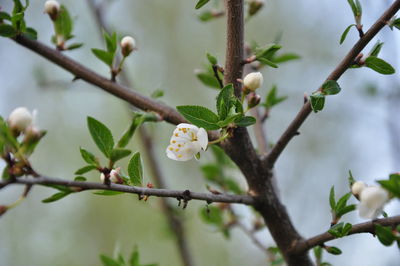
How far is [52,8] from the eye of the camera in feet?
4.18

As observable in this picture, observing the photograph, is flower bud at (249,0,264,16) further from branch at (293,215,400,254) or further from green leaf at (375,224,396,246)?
green leaf at (375,224,396,246)

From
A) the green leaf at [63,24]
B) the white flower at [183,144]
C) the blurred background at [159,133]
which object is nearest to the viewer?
the white flower at [183,144]

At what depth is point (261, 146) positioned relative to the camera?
1.51 m

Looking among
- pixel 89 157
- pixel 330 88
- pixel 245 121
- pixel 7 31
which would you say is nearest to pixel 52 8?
pixel 7 31

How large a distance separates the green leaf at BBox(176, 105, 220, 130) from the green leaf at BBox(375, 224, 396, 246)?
36 centimetres

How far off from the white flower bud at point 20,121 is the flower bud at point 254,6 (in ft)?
2.85

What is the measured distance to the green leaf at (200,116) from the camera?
2.90 ft

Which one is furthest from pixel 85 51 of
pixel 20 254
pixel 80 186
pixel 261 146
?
pixel 80 186

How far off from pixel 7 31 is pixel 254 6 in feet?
2.48

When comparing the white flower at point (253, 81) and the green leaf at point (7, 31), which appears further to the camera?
the green leaf at point (7, 31)

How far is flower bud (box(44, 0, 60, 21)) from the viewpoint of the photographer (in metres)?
1.27

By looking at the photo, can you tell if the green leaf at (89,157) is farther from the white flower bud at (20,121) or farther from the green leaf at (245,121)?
the green leaf at (245,121)

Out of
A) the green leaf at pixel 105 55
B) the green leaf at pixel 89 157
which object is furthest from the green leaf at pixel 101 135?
the green leaf at pixel 105 55

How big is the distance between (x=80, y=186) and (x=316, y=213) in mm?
3408
